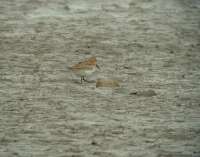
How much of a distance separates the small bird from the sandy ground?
0.09m

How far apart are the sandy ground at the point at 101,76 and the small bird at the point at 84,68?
0.09 metres

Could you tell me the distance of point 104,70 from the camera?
457 cm

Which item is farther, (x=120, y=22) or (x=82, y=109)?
(x=120, y=22)

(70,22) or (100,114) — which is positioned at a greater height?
(100,114)

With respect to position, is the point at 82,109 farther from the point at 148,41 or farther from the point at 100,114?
the point at 148,41

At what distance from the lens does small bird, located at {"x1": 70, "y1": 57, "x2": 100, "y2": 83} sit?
168 inches

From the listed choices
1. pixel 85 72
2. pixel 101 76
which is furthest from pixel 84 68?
pixel 101 76

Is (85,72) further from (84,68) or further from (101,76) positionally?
(101,76)

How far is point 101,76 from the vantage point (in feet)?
14.6

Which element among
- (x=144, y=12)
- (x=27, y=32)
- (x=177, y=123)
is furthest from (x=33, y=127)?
(x=144, y=12)

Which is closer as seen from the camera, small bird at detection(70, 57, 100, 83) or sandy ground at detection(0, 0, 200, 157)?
sandy ground at detection(0, 0, 200, 157)

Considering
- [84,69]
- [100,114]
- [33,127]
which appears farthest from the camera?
[84,69]

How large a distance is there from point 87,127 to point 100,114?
26cm

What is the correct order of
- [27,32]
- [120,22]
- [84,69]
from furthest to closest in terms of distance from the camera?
[120,22] → [27,32] → [84,69]
